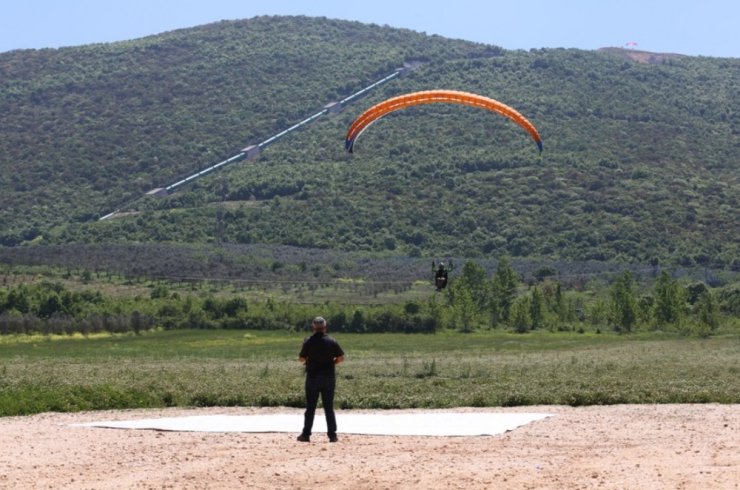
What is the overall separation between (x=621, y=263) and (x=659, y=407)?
284 feet

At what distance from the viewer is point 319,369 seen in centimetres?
2023

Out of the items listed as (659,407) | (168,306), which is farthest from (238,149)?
(659,407)

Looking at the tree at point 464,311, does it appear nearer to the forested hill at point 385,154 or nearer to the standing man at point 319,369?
the forested hill at point 385,154

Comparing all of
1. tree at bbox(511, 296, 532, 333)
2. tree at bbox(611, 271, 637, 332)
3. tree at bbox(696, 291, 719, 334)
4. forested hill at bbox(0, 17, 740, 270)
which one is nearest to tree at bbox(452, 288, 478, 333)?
tree at bbox(511, 296, 532, 333)

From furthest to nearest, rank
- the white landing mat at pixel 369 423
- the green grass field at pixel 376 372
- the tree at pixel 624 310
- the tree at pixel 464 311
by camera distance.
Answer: the tree at pixel 464 311
the tree at pixel 624 310
the green grass field at pixel 376 372
the white landing mat at pixel 369 423

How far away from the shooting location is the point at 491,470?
17000 mm

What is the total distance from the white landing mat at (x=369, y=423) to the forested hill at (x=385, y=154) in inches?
3044

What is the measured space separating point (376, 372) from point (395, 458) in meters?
18.1

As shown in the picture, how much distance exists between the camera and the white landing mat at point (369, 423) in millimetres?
21531

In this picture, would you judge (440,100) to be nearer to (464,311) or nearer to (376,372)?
(376,372)

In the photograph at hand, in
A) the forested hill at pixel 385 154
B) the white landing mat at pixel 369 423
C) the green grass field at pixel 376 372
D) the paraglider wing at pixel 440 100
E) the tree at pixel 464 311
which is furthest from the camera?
the forested hill at pixel 385 154

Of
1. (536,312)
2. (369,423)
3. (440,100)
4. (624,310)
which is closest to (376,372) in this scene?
(440,100)

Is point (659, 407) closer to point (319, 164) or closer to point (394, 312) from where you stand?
point (394, 312)

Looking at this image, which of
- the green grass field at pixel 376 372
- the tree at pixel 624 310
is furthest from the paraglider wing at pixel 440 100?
the tree at pixel 624 310
